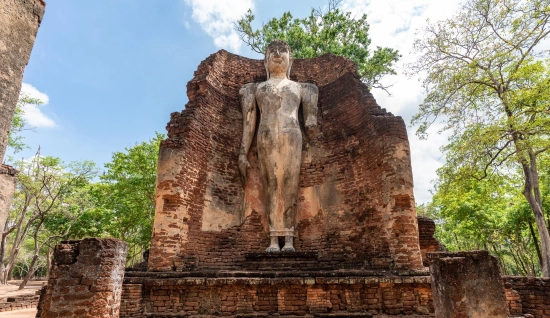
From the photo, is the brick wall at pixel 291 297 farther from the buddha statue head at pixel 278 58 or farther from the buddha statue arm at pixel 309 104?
the buddha statue head at pixel 278 58

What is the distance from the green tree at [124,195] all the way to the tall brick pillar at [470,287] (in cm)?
1620

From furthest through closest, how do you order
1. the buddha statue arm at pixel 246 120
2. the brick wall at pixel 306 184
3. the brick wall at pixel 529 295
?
the buddha statue arm at pixel 246 120 → the brick wall at pixel 306 184 → the brick wall at pixel 529 295

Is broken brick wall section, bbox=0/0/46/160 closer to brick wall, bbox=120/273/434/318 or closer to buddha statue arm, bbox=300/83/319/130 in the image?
brick wall, bbox=120/273/434/318

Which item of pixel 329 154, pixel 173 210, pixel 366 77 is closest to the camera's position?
pixel 173 210

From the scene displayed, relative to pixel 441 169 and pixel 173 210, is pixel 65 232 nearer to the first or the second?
pixel 173 210

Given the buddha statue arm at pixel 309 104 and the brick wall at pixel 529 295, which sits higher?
the buddha statue arm at pixel 309 104

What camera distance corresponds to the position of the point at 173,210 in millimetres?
7613

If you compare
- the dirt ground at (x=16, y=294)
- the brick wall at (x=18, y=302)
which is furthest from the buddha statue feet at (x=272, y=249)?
the brick wall at (x=18, y=302)

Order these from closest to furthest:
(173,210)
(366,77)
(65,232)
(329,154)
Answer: (173,210) → (329,154) → (366,77) → (65,232)

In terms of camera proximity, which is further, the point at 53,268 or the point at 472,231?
the point at 472,231

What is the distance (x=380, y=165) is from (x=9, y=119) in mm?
6680

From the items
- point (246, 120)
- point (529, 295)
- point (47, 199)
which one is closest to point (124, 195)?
point (47, 199)

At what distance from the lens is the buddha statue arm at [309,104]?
9355mm

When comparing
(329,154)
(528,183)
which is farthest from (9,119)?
(528,183)
